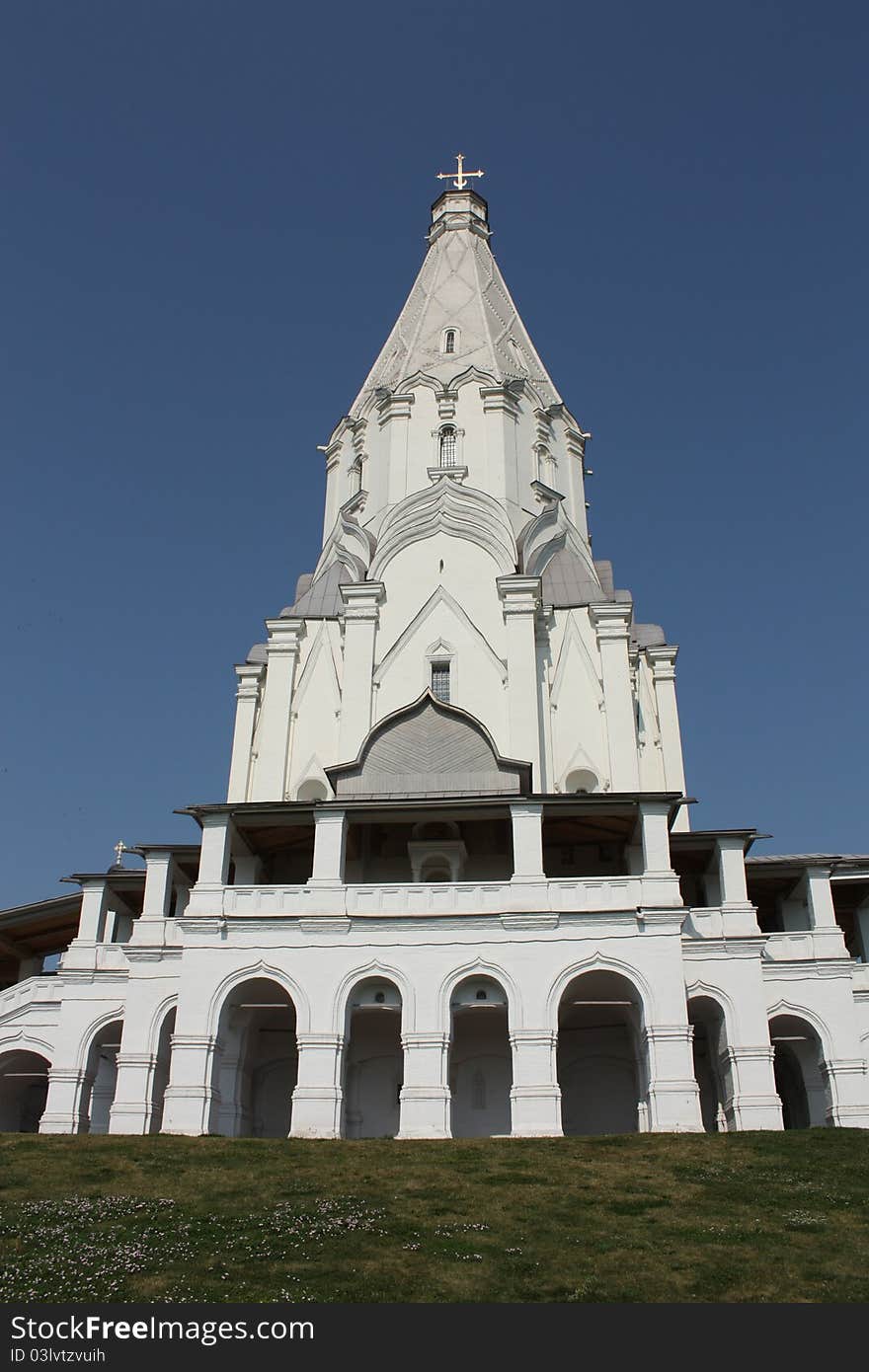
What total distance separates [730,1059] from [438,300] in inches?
1019

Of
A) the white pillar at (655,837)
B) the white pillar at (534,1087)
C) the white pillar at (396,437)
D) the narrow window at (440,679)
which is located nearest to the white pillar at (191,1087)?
the white pillar at (534,1087)

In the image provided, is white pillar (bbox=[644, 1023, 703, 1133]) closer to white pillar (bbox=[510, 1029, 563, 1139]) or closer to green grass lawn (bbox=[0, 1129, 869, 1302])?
green grass lawn (bbox=[0, 1129, 869, 1302])

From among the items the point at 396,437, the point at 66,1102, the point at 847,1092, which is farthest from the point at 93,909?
the point at 847,1092

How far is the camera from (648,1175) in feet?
52.9

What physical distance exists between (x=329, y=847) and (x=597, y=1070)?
24.1ft

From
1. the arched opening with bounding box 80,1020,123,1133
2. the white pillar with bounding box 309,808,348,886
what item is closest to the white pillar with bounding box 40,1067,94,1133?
the arched opening with bounding box 80,1020,123,1133

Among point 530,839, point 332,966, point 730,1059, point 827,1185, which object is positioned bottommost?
point 827,1185

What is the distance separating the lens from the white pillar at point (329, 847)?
75.3ft

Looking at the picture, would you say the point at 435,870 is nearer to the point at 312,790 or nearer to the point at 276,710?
A: the point at 312,790

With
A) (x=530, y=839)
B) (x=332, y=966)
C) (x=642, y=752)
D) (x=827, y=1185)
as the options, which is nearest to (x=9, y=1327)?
(x=827, y=1185)

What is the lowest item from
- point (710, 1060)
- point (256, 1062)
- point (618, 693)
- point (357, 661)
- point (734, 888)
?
point (256, 1062)

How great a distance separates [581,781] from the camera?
29.5 m

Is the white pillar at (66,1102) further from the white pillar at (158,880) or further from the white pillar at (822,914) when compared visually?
the white pillar at (822,914)

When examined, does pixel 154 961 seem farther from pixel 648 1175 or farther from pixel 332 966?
pixel 648 1175
